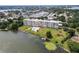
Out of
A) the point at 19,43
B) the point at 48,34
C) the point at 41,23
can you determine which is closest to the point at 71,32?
the point at 48,34

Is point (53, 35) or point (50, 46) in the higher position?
point (53, 35)

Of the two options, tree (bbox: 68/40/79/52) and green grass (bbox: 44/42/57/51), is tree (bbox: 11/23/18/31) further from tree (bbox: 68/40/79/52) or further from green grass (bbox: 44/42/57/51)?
tree (bbox: 68/40/79/52)

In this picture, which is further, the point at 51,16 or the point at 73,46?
the point at 51,16

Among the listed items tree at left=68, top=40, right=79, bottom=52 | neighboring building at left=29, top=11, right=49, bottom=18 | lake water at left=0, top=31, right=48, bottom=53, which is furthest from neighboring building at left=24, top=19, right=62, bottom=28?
tree at left=68, top=40, right=79, bottom=52

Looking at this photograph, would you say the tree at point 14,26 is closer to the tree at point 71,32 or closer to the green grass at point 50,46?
the green grass at point 50,46

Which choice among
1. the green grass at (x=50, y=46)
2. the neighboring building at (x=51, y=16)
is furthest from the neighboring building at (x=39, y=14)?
the green grass at (x=50, y=46)

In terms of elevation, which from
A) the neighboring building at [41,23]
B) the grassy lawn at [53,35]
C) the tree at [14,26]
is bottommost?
the grassy lawn at [53,35]

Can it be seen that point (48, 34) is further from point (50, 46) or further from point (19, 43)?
point (19, 43)

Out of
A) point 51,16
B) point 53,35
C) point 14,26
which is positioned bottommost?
point 53,35
